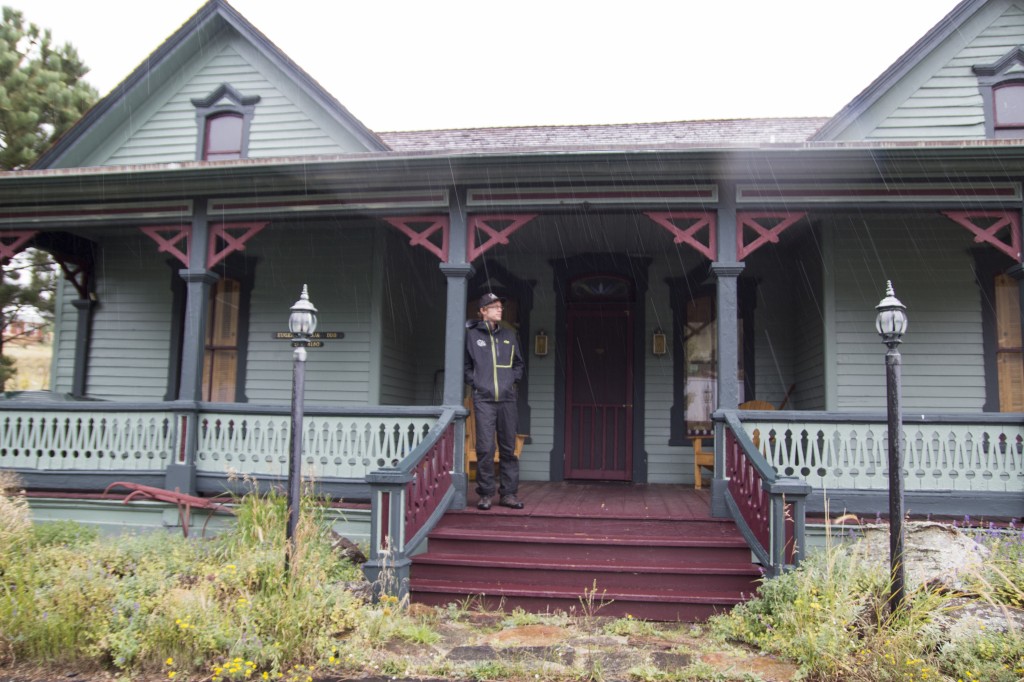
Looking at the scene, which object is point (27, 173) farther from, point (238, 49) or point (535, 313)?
point (535, 313)

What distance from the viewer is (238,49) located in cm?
1063

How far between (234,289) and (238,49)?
3.28 m

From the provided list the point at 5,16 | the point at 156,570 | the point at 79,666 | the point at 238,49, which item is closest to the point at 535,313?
the point at 238,49

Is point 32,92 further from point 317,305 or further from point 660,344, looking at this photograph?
point 660,344

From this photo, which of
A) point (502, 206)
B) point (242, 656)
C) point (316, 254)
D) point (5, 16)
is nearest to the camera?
Answer: point (242, 656)

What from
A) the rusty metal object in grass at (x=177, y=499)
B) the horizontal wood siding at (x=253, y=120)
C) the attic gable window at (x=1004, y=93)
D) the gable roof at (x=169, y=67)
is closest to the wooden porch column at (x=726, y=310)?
the attic gable window at (x=1004, y=93)

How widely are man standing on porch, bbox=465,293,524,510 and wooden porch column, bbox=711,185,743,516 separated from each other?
188 centimetres

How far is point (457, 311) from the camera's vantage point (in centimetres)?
764

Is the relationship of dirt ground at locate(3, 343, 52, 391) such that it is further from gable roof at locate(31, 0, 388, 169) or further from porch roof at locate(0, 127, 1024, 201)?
porch roof at locate(0, 127, 1024, 201)

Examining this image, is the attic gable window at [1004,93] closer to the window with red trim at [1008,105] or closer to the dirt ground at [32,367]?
the window with red trim at [1008,105]

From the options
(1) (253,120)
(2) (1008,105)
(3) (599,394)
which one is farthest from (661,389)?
(1) (253,120)

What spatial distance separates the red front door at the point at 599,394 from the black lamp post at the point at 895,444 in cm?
518

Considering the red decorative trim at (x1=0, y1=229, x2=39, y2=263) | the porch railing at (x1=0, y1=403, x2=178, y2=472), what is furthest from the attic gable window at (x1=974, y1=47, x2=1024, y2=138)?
the red decorative trim at (x1=0, y1=229, x2=39, y2=263)

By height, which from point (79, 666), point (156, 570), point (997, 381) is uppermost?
point (997, 381)
